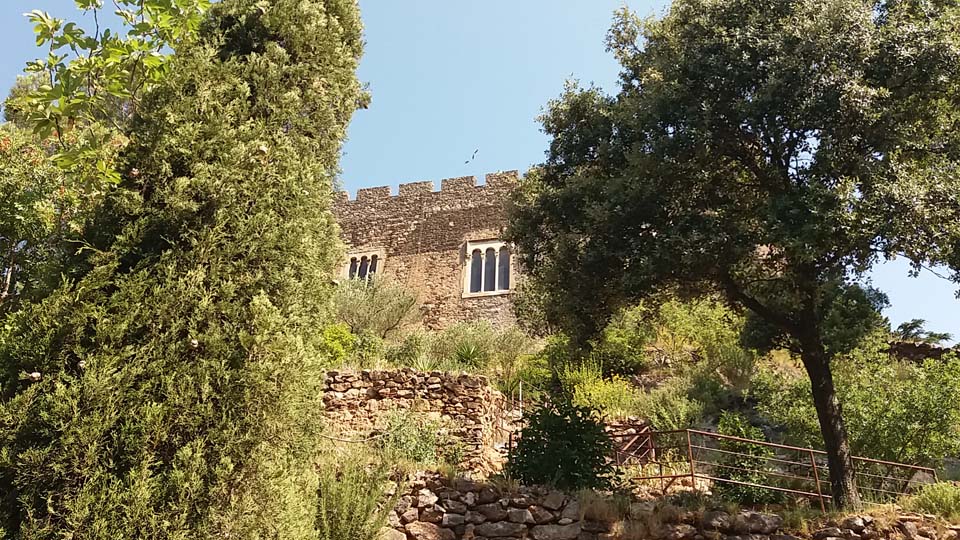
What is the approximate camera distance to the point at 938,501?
263 inches

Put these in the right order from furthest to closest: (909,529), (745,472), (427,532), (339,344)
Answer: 1. (339,344)
2. (745,472)
3. (427,532)
4. (909,529)

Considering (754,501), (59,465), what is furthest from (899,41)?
(59,465)

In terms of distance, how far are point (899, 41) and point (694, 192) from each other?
2.52m

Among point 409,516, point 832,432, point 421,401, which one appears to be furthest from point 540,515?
point 421,401

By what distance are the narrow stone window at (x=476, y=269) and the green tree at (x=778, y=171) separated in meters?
10.7

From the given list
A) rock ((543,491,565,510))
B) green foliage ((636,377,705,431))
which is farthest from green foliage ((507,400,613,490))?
green foliage ((636,377,705,431))

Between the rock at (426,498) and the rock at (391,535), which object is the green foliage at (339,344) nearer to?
the rock at (426,498)

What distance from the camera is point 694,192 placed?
24.9 ft

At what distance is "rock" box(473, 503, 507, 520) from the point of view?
6684 mm

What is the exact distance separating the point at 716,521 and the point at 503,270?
1300 cm

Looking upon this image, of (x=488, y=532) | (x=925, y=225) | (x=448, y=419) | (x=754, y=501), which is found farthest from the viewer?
(x=448, y=419)

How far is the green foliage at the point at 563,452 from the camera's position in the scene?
705cm

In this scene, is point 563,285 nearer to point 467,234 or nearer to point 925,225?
point 925,225

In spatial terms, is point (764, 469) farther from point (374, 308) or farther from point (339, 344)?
point (374, 308)
